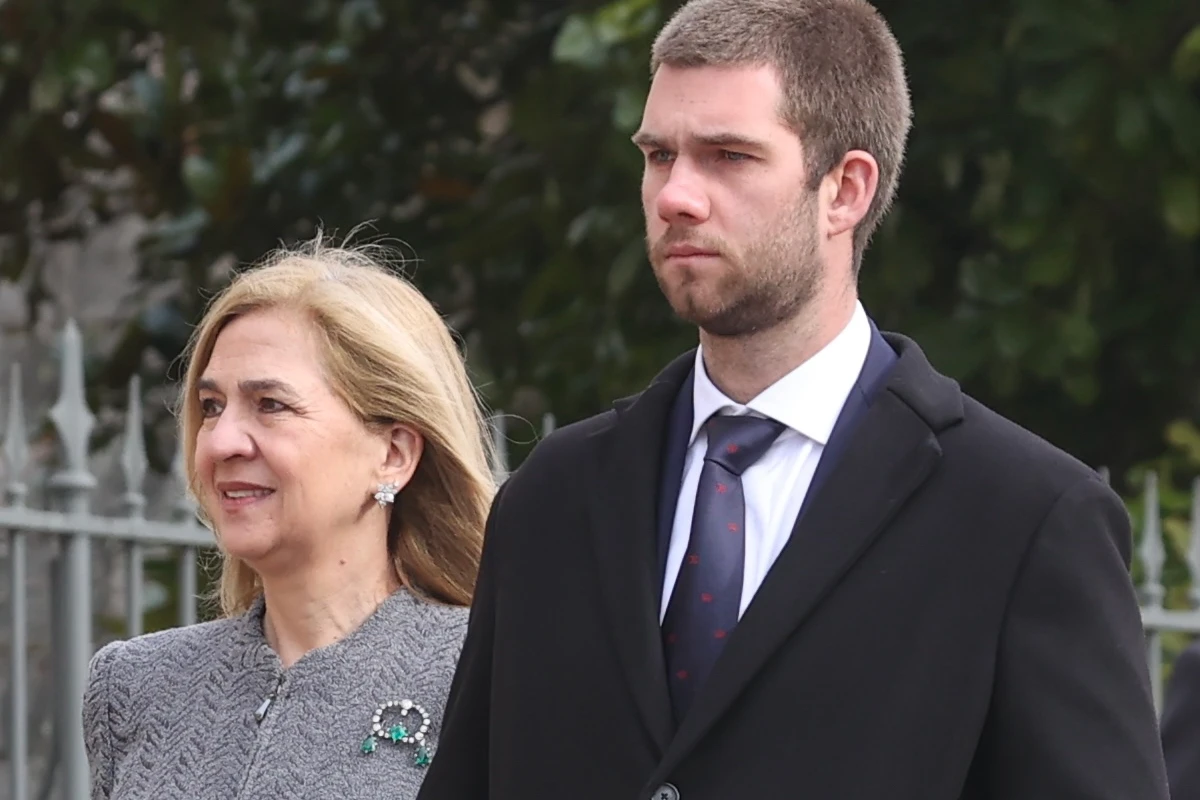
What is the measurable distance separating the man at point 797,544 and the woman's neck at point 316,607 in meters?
0.83

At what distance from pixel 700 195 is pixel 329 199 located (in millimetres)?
3563

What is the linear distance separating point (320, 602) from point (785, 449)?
1059mm

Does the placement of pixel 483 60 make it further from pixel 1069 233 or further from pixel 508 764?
pixel 508 764

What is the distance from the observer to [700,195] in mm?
1877

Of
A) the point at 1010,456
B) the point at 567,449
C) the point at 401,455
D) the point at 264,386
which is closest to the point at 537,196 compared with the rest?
the point at 401,455

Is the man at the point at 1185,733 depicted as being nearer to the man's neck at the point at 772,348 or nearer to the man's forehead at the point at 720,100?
the man's neck at the point at 772,348

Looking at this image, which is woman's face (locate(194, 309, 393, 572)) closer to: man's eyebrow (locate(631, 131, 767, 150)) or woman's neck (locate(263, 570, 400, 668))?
woman's neck (locate(263, 570, 400, 668))

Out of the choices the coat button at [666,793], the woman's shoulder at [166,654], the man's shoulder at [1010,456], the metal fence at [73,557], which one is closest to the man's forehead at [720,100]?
the man's shoulder at [1010,456]

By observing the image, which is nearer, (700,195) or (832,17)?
(700,195)

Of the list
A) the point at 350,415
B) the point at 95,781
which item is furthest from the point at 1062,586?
the point at 95,781

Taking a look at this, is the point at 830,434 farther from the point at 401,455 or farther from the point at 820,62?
the point at 401,455

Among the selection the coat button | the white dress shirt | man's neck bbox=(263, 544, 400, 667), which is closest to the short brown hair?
the white dress shirt

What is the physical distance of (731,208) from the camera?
6.18 feet

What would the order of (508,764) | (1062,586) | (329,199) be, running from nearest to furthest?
(1062,586) → (508,764) → (329,199)
